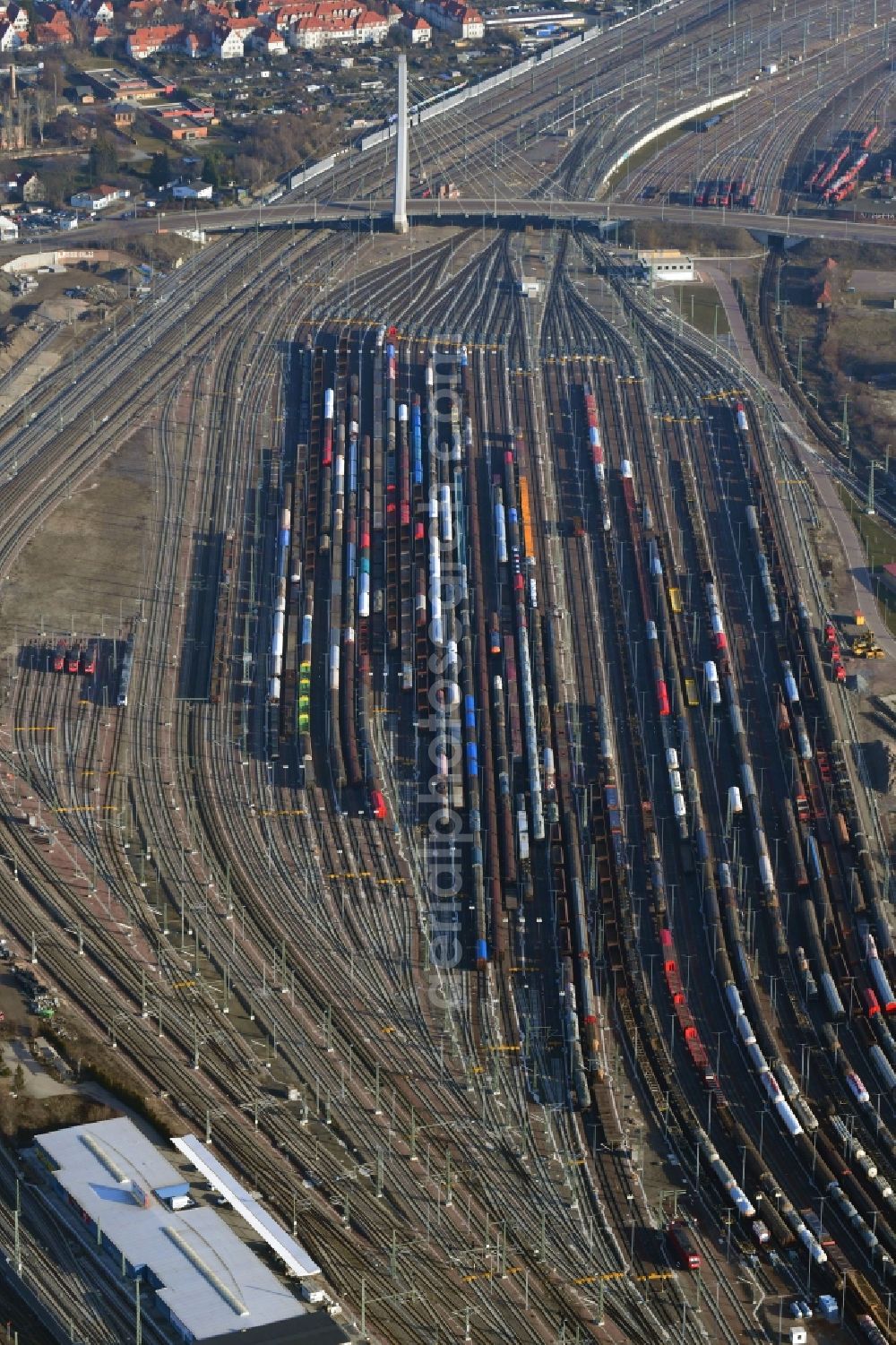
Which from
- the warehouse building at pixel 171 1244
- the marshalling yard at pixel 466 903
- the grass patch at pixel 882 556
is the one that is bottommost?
the warehouse building at pixel 171 1244

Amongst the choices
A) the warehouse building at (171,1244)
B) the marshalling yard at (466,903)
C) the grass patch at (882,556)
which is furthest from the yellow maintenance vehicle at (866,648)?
the warehouse building at (171,1244)

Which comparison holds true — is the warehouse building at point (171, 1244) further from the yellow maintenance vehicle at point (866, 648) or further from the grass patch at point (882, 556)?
the grass patch at point (882, 556)

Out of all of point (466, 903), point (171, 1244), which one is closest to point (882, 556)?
point (466, 903)

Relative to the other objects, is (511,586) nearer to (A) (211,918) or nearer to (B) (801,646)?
(B) (801,646)

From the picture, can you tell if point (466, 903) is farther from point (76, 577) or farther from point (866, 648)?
point (76, 577)

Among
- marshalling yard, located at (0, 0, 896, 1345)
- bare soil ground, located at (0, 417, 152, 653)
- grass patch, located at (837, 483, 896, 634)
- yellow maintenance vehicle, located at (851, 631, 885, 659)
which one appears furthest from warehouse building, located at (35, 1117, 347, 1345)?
grass patch, located at (837, 483, 896, 634)

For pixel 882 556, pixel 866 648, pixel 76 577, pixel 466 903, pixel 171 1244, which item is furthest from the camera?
pixel 882 556

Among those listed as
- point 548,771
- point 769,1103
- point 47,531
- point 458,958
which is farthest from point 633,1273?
point 47,531

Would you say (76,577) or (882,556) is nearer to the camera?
(76,577)

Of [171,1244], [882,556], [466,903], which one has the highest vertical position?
[882,556]
